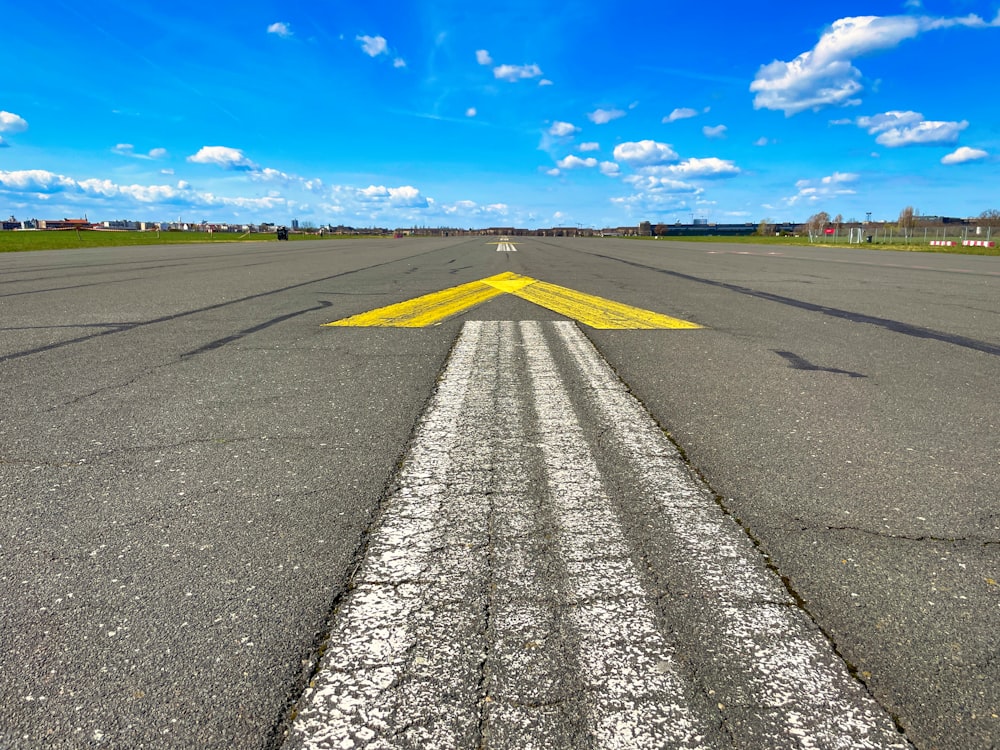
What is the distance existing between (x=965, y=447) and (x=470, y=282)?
1021 cm

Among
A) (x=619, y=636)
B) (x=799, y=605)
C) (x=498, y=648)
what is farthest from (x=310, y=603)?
(x=799, y=605)

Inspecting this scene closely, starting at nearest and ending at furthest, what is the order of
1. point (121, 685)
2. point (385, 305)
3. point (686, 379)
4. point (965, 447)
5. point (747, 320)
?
point (121, 685) < point (965, 447) < point (686, 379) < point (747, 320) < point (385, 305)

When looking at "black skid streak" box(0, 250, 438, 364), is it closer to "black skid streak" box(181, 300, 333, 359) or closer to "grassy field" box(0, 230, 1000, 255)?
"black skid streak" box(181, 300, 333, 359)

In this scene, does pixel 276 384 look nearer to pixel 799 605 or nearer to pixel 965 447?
pixel 799 605

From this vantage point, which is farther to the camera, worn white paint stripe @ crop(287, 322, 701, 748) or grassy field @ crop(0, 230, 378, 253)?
grassy field @ crop(0, 230, 378, 253)

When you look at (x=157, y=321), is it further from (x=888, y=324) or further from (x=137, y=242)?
(x=137, y=242)

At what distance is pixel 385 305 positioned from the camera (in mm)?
8797

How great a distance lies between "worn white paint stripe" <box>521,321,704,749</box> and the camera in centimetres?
138

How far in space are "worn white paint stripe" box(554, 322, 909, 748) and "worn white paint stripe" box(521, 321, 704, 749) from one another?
19 centimetres

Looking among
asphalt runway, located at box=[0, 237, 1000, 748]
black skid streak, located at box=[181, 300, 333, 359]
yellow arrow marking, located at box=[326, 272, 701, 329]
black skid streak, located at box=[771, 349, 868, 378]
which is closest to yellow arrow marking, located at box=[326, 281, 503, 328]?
yellow arrow marking, located at box=[326, 272, 701, 329]

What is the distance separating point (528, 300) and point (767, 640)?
7987mm

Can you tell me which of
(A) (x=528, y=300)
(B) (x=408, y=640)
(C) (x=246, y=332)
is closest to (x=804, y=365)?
(B) (x=408, y=640)

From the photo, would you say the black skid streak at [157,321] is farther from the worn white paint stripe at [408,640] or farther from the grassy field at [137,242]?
the grassy field at [137,242]

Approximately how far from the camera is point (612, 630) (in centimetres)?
169
